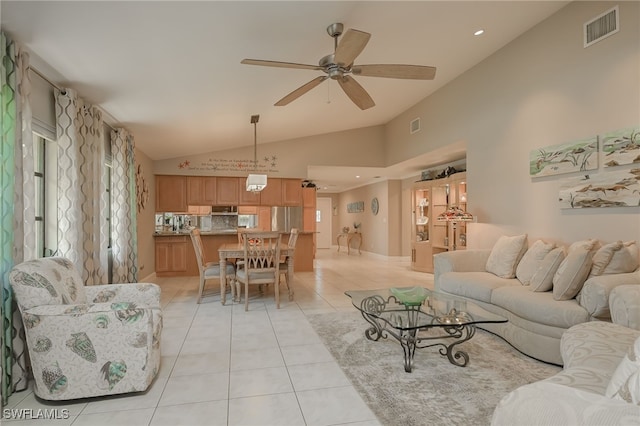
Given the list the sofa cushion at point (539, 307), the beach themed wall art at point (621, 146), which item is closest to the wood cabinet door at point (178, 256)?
the sofa cushion at point (539, 307)

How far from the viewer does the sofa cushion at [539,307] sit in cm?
254

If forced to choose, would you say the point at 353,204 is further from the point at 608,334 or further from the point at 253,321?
the point at 608,334

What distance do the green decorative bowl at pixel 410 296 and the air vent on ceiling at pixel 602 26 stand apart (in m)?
2.91

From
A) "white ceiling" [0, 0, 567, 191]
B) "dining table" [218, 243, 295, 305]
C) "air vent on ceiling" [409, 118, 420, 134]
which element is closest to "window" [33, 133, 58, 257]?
"white ceiling" [0, 0, 567, 191]

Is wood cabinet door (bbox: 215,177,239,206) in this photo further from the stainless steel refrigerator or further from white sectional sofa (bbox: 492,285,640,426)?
white sectional sofa (bbox: 492,285,640,426)

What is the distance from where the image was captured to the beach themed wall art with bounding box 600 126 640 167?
114 inches

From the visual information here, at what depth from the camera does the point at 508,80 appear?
434 cm

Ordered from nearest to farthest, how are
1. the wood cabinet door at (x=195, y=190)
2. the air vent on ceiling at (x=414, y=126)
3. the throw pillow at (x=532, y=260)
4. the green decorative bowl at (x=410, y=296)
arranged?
the green decorative bowl at (x=410, y=296)
the throw pillow at (x=532, y=260)
the air vent on ceiling at (x=414, y=126)
the wood cabinet door at (x=195, y=190)

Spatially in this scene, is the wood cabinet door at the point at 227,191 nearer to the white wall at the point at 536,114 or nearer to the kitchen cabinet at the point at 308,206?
the kitchen cabinet at the point at 308,206

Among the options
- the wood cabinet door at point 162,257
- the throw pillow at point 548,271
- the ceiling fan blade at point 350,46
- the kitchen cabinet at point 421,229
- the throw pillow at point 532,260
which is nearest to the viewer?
the ceiling fan blade at point 350,46

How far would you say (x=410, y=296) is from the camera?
116 inches

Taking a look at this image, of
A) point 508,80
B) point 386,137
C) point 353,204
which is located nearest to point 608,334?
point 508,80

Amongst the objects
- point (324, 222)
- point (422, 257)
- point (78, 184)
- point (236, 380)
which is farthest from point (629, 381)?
point (324, 222)

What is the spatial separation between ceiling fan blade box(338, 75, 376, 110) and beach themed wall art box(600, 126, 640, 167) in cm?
222
